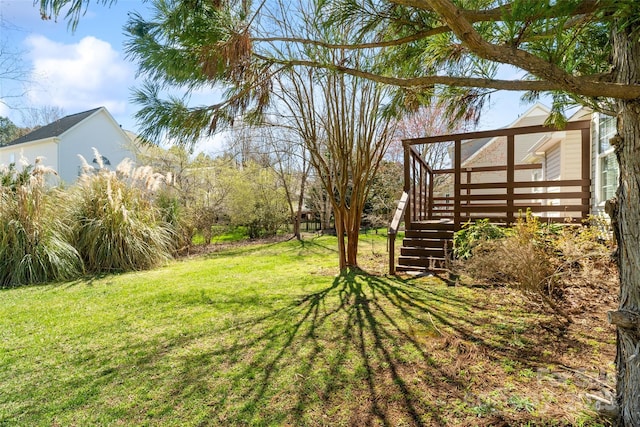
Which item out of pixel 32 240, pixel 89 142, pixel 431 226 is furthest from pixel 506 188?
pixel 89 142

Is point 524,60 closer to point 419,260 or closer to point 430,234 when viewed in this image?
point 419,260

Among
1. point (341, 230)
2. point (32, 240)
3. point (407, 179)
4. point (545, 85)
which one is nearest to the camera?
point (545, 85)

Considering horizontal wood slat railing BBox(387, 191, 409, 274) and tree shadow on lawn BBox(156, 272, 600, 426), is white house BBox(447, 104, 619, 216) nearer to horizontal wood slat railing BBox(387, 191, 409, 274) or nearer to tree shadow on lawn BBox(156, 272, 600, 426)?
tree shadow on lawn BBox(156, 272, 600, 426)

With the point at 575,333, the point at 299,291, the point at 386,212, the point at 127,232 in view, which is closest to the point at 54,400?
the point at 299,291

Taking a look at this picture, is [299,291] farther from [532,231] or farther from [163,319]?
[532,231]

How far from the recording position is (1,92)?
27.7 ft

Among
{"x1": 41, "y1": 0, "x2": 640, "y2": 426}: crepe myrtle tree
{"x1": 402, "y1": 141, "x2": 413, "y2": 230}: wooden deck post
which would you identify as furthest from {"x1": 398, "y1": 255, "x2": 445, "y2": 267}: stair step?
{"x1": 41, "y1": 0, "x2": 640, "y2": 426}: crepe myrtle tree

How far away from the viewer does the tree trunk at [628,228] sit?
1.51 m

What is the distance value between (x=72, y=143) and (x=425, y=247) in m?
19.7

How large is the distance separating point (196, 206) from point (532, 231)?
10.3 metres

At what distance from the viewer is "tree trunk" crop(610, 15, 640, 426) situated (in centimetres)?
151

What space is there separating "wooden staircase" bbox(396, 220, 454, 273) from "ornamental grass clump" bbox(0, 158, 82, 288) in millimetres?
6148

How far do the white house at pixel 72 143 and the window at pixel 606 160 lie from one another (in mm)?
18099

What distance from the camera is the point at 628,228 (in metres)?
1.56
